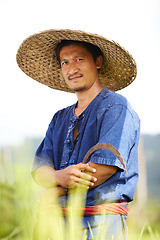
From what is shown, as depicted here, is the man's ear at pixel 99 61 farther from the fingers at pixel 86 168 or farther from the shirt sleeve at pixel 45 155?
the fingers at pixel 86 168

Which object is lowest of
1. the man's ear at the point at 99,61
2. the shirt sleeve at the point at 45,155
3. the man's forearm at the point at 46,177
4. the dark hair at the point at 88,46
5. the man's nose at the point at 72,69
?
the man's forearm at the point at 46,177

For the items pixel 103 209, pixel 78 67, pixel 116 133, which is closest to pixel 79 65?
pixel 78 67

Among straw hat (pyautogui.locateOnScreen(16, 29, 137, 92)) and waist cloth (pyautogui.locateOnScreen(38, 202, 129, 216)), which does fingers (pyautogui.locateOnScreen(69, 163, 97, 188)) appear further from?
straw hat (pyautogui.locateOnScreen(16, 29, 137, 92))

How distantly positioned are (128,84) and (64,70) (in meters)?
0.48

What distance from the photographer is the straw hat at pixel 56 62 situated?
150 cm

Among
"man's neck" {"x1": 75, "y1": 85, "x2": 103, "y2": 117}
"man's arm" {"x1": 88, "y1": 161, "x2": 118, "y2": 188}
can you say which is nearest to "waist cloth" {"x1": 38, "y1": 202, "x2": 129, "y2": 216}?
"man's arm" {"x1": 88, "y1": 161, "x2": 118, "y2": 188}

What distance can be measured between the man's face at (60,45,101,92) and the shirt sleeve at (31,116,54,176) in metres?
0.36

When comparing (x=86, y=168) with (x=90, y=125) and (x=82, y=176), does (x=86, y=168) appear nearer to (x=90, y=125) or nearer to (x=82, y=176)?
(x=82, y=176)

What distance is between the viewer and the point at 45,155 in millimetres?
1595

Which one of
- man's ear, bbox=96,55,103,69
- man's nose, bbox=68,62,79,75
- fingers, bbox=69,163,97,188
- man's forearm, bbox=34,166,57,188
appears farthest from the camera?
man's ear, bbox=96,55,103,69

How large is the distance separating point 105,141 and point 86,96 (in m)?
0.36

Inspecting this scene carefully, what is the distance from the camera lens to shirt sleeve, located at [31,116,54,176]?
1.53 metres

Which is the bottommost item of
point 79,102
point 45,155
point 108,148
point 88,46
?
point 45,155

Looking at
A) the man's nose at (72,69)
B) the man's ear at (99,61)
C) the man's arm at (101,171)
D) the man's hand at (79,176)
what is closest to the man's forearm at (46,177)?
the man's hand at (79,176)
